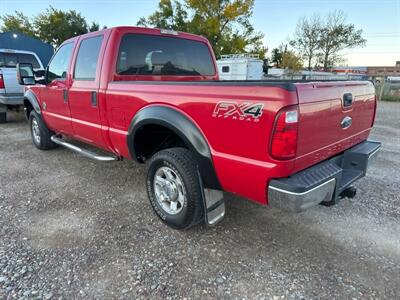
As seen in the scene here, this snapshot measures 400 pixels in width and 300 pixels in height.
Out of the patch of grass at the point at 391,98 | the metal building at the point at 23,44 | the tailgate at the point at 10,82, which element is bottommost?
the patch of grass at the point at 391,98

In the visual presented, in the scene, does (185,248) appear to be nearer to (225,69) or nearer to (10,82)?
(10,82)

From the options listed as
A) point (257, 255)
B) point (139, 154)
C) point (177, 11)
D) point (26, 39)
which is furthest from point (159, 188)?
point (177, 11)

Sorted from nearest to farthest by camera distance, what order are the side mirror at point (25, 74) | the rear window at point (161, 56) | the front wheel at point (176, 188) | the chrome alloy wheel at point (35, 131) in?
the front wheel at point (176, 188) < the rear window at point (161, 56) < the side mirror at point (25, 74) < the chrome alloy wheel at point (35, 131)

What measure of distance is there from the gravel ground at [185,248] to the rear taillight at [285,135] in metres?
1.02

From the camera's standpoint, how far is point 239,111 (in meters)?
2.00

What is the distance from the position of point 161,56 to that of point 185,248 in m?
2.33

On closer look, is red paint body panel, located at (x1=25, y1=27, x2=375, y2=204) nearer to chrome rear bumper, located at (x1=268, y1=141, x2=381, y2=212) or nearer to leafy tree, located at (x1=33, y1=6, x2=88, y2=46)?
chrome rear bumper, located at (x1=268, y1=141, x2=381, y2=212)

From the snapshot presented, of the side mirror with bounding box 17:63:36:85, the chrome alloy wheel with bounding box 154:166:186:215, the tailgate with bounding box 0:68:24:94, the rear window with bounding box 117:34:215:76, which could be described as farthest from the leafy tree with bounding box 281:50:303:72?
the chrome alloy wheel with bounding box 154:166:186:215

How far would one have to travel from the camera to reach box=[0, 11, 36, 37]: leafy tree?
32.8 m

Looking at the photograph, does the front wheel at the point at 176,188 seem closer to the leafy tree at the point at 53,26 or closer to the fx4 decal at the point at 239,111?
the fx4 decal at the point at 239,111

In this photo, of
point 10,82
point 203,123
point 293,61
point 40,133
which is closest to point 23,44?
point 10,82

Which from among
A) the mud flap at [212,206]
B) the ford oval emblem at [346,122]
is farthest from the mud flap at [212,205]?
the ford oval emblem at [346,122]

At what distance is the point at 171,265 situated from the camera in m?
2.34

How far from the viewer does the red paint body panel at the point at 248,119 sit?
1.93 m
